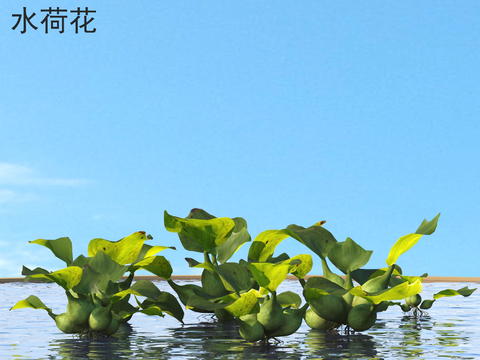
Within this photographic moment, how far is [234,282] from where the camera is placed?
215 inches

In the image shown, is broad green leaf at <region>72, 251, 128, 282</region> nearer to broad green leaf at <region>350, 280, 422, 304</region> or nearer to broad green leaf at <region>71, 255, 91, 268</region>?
broad green leaf at <region>71, 255, 91, 268</region>

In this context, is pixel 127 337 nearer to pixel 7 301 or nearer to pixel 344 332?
pixel 344 332

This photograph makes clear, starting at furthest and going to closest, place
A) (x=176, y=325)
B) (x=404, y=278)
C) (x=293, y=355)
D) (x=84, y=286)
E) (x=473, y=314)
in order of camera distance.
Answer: (x=473, y=314), (x=176, y=325), (x=404, y=278), (x=84, y=286), (x=293, y=355)

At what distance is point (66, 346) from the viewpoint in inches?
198

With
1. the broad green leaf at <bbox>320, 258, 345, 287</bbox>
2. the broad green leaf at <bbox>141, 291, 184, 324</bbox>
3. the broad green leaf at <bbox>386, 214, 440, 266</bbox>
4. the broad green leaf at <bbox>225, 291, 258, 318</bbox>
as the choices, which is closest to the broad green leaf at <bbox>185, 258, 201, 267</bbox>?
the broad green leaf at <bbox>141, 291, 184, 324</bbox>

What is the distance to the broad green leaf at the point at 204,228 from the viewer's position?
5609mm

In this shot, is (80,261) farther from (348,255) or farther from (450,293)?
(450,293)

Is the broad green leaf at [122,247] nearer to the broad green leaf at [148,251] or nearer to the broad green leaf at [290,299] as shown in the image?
the broad green leaf at [148,251]

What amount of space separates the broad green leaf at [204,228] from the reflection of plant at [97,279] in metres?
0.35

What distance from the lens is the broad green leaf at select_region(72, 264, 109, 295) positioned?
5.39 metres

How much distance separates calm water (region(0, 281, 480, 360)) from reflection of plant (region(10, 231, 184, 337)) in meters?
0.22

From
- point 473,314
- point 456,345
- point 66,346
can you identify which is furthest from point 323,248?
point 473,314

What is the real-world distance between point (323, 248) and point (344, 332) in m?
0.95

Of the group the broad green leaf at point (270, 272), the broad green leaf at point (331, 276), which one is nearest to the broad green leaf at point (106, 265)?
the broad green leaf at point (270, 272)
